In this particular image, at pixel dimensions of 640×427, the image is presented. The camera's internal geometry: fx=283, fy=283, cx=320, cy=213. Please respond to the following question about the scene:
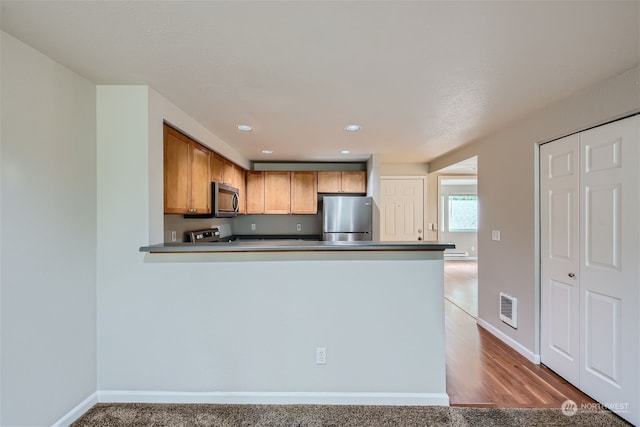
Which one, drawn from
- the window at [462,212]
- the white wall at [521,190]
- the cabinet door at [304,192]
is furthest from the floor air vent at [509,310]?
the window at [462,212]

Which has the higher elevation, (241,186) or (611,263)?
(241,186)

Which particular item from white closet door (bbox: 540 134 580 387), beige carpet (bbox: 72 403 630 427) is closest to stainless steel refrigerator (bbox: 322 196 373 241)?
white closet door (bbox: 540 134 580 387)

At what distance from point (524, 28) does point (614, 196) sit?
1.43 metres

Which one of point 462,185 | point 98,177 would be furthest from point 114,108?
point 462,185

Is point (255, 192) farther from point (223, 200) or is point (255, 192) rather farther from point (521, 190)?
point (521, 190)

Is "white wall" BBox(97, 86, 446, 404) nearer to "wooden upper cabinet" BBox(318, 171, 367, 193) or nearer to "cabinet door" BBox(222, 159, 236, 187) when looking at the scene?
"cabinet door" BBox(222, 159, 236, 187)

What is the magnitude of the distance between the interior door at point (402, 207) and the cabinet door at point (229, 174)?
274cm

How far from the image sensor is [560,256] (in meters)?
2.40

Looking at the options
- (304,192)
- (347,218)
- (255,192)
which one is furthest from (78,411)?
(304,192)

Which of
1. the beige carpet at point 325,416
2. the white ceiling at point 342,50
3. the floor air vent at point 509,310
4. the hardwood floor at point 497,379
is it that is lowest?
the hardwood floor at point 497,379

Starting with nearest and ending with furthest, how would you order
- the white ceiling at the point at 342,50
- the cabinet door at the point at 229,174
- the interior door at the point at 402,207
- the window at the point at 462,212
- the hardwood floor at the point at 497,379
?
1. the white ceiling at the point at 342,50
2. the hardwood floor at the point at 497,379
3. the cabinet door at the point at 229,174
4. the interior door at the point at 402,207
5. the window at the point at 462,212

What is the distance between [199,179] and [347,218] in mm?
2307

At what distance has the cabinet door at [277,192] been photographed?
4.77m

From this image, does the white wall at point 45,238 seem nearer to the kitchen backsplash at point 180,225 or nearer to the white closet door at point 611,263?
the kitchen backsplash at point 180,225
